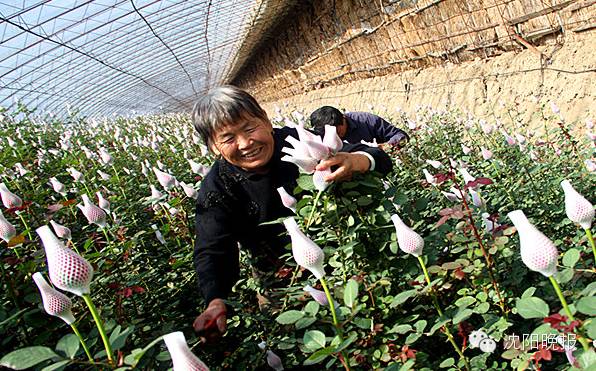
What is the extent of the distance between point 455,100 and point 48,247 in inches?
326

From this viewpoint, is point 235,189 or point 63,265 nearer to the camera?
point 63,265

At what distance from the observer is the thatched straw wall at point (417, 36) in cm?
626

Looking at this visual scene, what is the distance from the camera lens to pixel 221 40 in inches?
862

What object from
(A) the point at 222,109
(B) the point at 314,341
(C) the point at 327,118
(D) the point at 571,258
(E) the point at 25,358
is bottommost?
(D) the point at 571,258

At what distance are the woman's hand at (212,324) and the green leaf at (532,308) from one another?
2.98 feet

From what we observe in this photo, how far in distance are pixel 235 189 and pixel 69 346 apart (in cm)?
122

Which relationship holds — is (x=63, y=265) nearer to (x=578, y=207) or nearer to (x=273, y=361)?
(x=273, y=361)

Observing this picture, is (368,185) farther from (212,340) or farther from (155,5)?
(155,5)

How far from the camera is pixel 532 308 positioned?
100 centimetres

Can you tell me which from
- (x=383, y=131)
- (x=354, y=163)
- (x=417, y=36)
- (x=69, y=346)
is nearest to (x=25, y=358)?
(x=69, y=346)

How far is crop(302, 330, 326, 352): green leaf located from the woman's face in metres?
1.05

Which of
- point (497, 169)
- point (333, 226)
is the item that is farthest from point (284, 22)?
point (333, 226)

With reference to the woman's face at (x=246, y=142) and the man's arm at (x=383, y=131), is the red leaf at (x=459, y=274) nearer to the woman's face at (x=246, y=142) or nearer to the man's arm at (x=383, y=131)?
the woman's face at (x=246, y=142)

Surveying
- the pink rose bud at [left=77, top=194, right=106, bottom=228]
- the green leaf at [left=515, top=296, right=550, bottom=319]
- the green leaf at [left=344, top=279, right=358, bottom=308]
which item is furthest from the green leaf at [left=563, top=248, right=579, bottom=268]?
the pink rose bud at [left=77, top=194, right=106, bottom=228]
